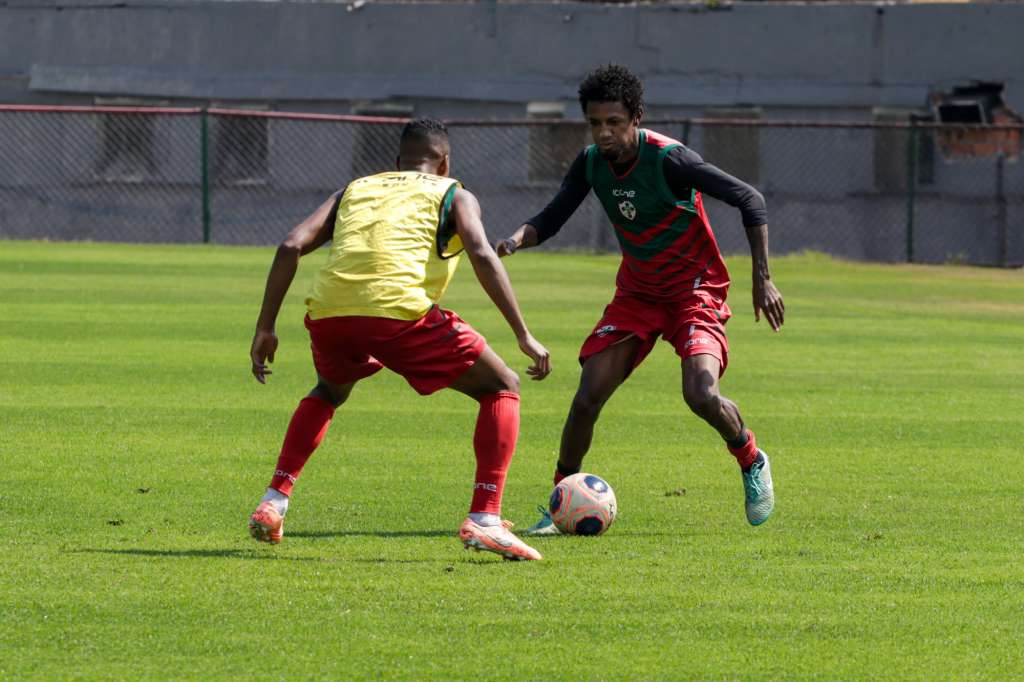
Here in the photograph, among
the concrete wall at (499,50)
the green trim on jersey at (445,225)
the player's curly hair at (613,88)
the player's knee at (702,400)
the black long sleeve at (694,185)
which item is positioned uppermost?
the concrete wall at (499,50)

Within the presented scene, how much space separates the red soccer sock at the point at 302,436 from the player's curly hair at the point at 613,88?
5.91ft

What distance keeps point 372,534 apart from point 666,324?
5.86ft

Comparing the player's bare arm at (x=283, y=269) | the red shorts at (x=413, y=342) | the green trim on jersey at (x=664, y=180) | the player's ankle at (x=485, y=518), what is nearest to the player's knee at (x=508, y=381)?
the red shorts at (x=413, y=342)

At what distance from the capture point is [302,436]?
282 inches

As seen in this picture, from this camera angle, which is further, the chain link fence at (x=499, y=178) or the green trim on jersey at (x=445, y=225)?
the chain link fence at (x=499, y=178)

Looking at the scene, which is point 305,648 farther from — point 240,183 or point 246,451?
point 240,183

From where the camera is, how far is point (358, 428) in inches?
410

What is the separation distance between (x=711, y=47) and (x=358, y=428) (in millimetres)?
23553

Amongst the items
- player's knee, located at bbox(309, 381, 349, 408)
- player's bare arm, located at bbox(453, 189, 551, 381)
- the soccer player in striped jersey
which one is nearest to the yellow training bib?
player's bare arm, located at bbox(453, 189, 551, 381)

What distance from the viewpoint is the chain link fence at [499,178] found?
102 ft

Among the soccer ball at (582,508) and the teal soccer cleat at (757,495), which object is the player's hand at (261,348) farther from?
the teal soccer cleat at (757,495)

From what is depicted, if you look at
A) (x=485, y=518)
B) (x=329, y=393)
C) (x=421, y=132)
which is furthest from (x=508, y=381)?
(x=421, y=132)

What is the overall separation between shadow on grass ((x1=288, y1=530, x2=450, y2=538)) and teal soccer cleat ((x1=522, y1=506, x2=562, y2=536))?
0.33m

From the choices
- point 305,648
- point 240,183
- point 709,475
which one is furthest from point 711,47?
point 305,648
